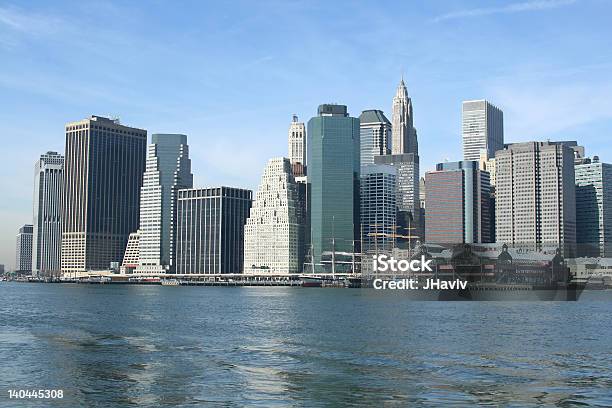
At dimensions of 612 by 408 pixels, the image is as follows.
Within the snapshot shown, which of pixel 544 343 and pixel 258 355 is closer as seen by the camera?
pixel 258 355

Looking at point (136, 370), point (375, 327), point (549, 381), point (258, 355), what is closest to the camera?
point (549, 381)

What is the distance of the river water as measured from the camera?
5378 centimetres

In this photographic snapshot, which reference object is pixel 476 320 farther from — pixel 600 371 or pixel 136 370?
pixel 136 370

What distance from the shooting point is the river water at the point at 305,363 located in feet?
176

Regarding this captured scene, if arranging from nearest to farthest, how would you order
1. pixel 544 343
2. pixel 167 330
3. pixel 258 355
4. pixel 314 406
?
1. pixel 314 406
2. pixel 258 355
3. pixel 544 343
4. pixel 167 330

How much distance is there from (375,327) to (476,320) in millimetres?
22987

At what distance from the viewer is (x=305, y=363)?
223 ft

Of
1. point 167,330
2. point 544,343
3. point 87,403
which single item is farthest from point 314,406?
point 167,330

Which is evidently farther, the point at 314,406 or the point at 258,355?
the point at 258,355

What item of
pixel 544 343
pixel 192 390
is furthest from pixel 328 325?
pixel 192 390

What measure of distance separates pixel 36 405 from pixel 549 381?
35549mm

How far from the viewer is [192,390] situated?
5550 cm

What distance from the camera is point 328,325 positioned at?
109 meters

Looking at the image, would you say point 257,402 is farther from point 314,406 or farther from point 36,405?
point 36,405
